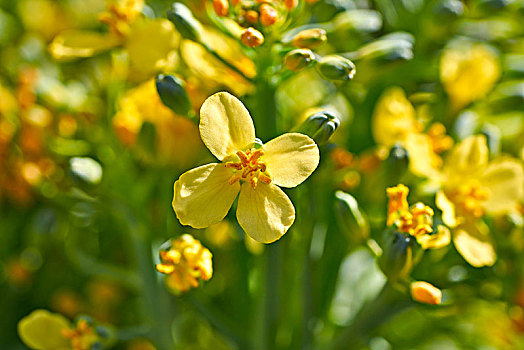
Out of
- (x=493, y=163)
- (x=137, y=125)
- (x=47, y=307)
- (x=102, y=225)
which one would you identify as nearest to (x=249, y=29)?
(x=137, y=125)

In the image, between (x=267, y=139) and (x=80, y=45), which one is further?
(x=80, y=45)

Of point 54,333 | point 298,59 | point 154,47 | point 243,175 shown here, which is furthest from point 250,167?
point 54,333

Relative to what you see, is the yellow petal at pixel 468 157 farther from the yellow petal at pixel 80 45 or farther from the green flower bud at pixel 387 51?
the yellow petal at pixel 80 45

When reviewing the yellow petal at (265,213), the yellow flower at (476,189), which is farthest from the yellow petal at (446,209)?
the yellow petal at (265,213)

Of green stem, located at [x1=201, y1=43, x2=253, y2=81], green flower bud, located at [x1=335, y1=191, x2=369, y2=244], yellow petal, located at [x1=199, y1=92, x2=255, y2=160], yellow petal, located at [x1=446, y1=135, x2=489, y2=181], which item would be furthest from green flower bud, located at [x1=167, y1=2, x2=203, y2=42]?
yellow petal, located at [x1=446, y1=135, x2=489, y2=181]

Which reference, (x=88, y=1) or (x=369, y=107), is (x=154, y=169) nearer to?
(x=369, y=107)

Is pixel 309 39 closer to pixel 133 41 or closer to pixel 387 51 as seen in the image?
pixel 387 51

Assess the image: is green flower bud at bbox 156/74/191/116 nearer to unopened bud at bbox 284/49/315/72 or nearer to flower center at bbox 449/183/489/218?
unopened bud at bbox 284/49/315/72
